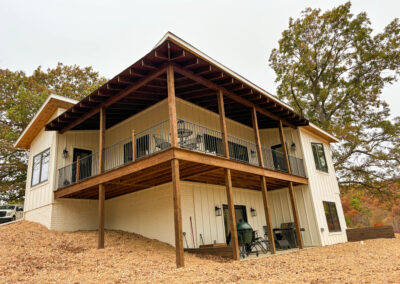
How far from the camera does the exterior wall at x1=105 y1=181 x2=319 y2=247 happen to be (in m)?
9.91

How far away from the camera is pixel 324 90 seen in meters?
21.4

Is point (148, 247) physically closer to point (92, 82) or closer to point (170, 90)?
point (170, 90)

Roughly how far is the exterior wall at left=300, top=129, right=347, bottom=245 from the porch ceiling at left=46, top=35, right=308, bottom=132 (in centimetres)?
151

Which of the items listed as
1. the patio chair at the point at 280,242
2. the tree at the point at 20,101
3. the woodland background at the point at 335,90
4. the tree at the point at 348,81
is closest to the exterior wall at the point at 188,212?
the patio chair at the point at 280,242

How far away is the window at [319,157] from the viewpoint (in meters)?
14.2

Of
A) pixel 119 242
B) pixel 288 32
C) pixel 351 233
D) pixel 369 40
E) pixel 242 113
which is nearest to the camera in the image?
pixel 119 242

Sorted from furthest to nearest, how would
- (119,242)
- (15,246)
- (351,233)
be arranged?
(351,233) → (119,242) → (15,246)

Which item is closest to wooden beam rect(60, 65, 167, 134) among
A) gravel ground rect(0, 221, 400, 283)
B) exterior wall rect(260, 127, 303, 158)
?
gravel ground rect(0, 221, 400, 283)

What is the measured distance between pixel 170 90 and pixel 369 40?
19012 millimetres

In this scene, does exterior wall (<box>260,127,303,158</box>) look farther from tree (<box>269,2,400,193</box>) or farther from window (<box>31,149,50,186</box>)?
window (<box>31,149,50,186</box>)

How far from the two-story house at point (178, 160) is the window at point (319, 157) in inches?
2.3

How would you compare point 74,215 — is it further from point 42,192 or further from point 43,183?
point 43,183

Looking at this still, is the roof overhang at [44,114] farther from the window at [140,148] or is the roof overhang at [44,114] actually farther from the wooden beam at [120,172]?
the wooden beam at [120,172]

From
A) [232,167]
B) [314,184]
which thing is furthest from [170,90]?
[314,184]
